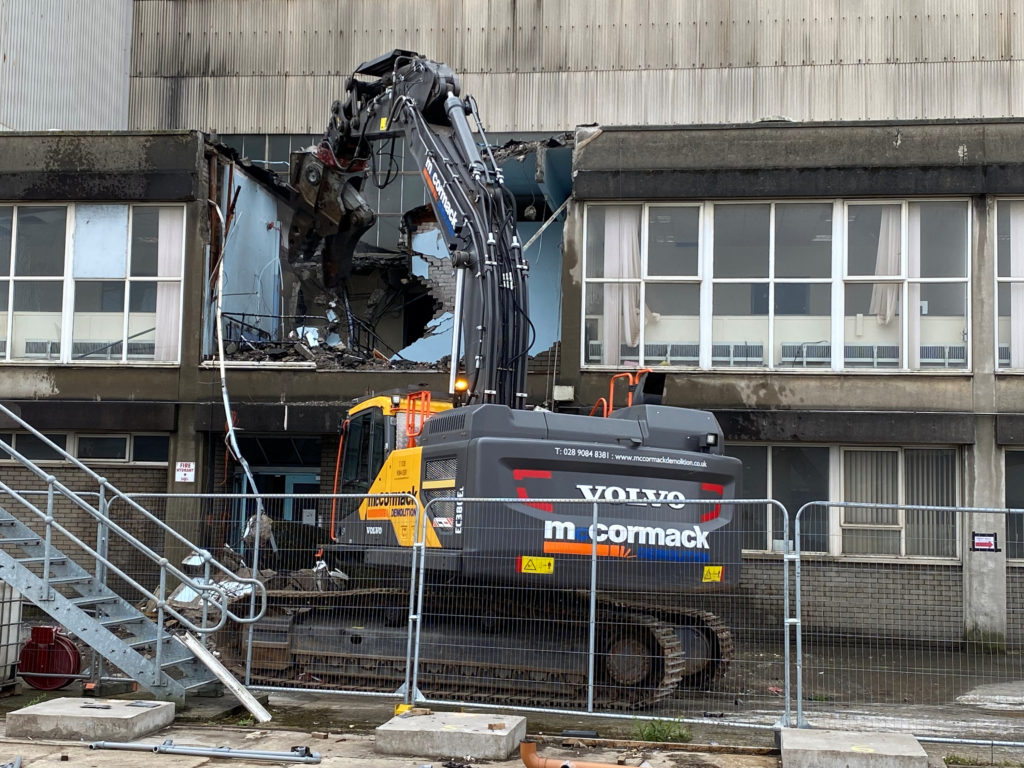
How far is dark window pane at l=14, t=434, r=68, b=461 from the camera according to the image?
1897cm

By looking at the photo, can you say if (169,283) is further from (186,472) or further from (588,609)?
(588,609)

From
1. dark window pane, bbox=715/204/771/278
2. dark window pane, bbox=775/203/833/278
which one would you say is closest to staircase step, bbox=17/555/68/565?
dark window pane, bbox=715/204/771/278

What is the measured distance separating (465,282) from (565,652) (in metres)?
4.25

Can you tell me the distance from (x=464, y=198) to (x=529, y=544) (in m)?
4.43

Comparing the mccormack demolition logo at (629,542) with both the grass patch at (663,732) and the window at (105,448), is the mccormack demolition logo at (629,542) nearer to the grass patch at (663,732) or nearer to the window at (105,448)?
the grass patch at (663,732)

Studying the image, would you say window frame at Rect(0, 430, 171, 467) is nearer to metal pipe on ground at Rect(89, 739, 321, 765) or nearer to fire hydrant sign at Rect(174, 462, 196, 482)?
fire hydrant sign at Rect(174, 462, 196, 482)

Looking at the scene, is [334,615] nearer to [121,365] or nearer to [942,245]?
[121,365]

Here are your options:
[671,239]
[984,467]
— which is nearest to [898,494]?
[984,467]

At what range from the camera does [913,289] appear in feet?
56.5

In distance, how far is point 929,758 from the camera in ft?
29.2

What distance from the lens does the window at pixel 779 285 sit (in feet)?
56.4

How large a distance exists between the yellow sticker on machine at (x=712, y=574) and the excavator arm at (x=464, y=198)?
9.41 feet

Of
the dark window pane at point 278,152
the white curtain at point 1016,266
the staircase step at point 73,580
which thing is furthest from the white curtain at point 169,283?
the white curtain at point 1016,266

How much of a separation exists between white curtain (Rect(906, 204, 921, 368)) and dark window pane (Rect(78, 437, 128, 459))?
39.6 ft
